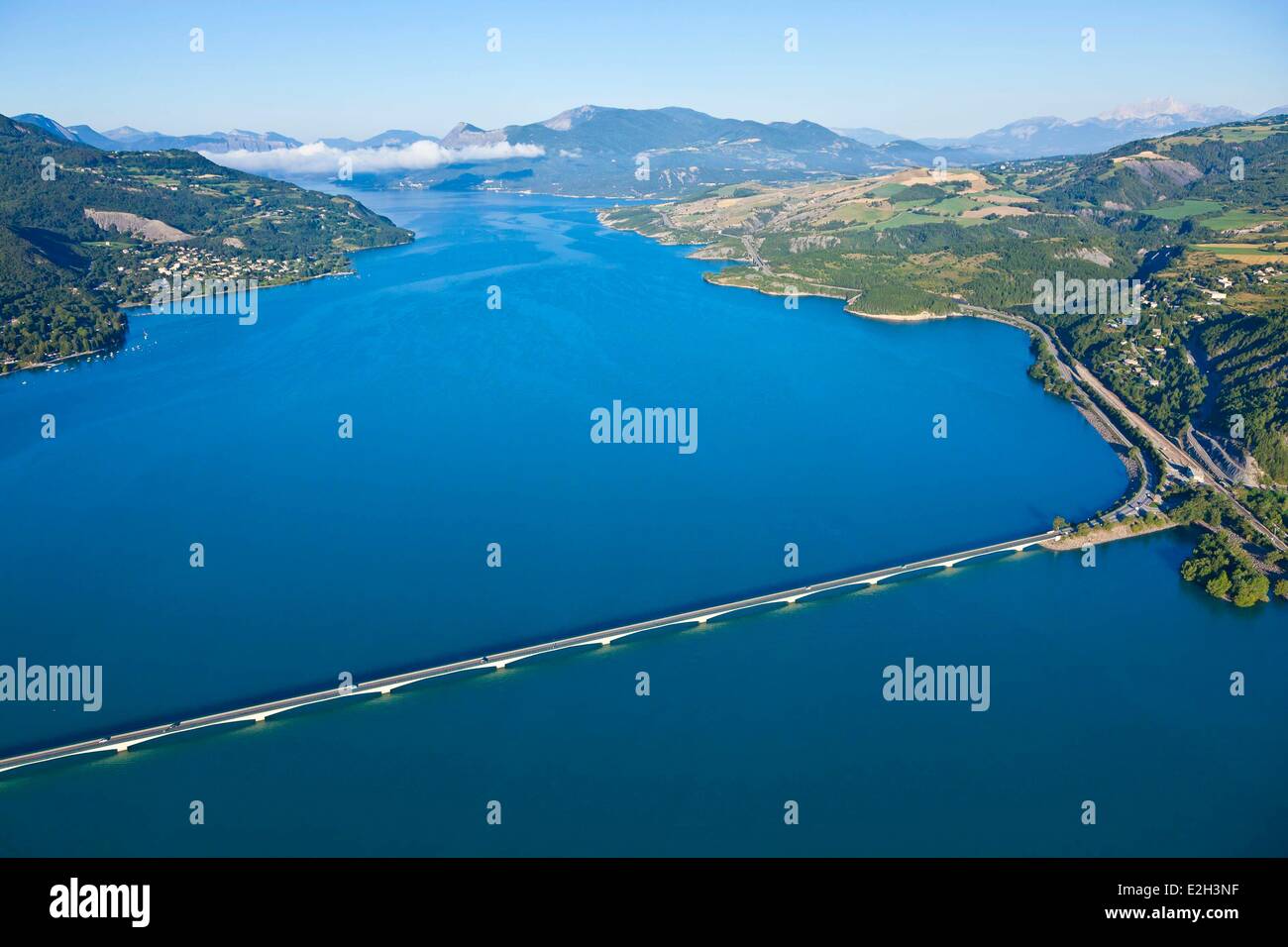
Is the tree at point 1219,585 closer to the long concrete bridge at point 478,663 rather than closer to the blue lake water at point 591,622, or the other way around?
the blue lake water at point 591,622

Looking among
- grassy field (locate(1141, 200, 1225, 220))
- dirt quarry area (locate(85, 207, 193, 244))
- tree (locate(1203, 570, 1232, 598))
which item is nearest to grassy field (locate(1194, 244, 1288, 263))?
grassy field (locate(1141, 200, 1225, 220))

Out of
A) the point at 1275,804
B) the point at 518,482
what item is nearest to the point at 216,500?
the point at 518,482

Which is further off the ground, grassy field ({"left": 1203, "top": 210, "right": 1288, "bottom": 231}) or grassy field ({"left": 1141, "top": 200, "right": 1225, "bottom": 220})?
grassy field ({"left": 1141, "top": 200, "right": 1225, "bottom": 220})

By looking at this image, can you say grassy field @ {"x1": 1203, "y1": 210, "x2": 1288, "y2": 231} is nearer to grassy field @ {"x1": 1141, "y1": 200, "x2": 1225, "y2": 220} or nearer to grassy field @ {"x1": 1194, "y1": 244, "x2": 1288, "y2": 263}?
grassy field @ {"x1": 1141, "y1": 200, "x2": 1225, "y2": 220}

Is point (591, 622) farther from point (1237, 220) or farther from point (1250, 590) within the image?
point (1237, 220)

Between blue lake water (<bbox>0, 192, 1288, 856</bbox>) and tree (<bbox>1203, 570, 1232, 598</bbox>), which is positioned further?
tree (<bbox>1203, 570, 1232, 598</bbox>)

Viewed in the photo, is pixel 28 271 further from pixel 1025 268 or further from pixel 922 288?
pixel 1025 268
